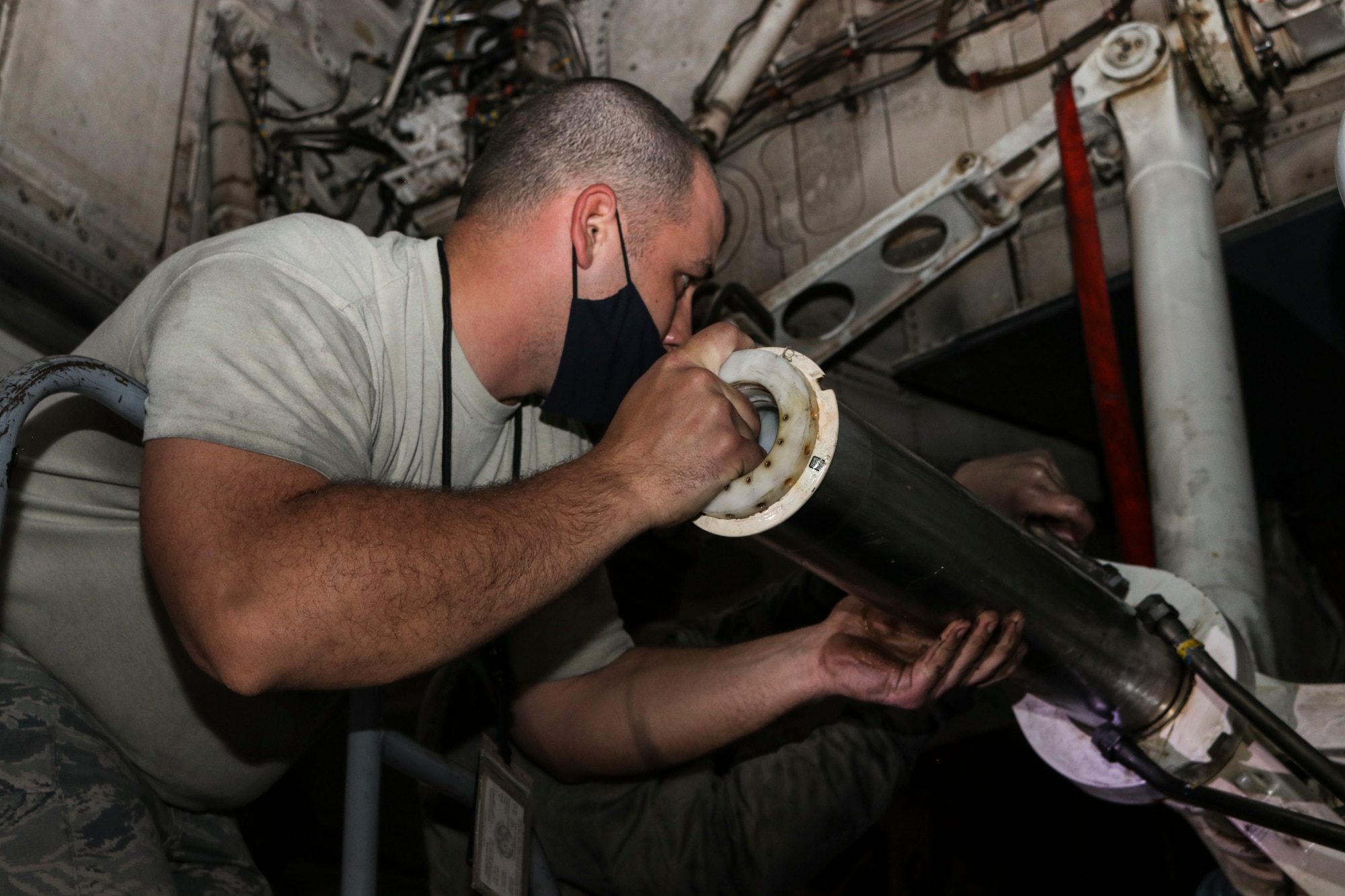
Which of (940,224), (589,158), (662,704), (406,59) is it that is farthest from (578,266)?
(406,59)

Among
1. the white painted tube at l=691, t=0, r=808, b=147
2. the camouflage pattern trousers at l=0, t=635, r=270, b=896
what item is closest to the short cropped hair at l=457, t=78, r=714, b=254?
the camouflage pattern trousers at l=0, t=635, r=270, b=896

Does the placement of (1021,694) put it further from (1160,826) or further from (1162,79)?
(1162,79)

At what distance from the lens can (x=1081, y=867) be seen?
2889 mm

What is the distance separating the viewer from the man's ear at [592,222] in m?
1.63

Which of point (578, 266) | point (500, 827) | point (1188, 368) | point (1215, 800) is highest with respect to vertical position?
point (1188, 368)

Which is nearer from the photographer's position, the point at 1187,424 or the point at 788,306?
the point at 1187,424

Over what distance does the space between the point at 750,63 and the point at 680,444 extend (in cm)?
304

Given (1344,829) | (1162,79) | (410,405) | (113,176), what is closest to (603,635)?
(410,405)

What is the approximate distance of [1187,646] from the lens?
156 cm

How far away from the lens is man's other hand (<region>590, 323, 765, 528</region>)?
1.10m

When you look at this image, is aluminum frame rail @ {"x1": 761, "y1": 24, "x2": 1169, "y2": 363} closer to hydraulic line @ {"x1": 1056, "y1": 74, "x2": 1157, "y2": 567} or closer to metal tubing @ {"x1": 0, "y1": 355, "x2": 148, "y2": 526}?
hydraulic line @ {"x1": 1056, "y1": 74, "x2": 1157, "y2": 567}

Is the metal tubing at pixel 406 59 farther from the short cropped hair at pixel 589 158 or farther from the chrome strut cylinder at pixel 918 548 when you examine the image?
the chrome strut cylinder at pixel 918 548

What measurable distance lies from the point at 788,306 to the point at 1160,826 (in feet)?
6.17

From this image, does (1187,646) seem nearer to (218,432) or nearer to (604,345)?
(604,345)
